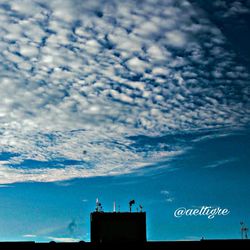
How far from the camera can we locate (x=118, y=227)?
174 ft

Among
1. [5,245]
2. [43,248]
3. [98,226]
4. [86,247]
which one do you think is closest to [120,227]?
[98,226]

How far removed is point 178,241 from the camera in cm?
4603

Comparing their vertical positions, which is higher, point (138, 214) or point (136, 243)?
point (138, 214)

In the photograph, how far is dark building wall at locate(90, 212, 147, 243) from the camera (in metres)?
52.3

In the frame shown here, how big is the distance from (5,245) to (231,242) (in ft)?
82.0

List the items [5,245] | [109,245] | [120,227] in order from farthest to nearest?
1. [120,227]
2. [109,245]
3. [5,245]

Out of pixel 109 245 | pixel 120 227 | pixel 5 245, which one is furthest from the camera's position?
pixel 120 227

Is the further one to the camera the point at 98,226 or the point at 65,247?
the point at 98,226

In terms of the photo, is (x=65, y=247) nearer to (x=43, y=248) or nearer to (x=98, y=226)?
(x=43, y=248)

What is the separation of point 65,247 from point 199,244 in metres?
14.9

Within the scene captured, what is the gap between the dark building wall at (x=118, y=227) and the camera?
5234 centimetres

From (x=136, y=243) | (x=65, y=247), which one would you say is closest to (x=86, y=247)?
(x=65, y=247)

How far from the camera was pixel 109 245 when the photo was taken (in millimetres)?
48562

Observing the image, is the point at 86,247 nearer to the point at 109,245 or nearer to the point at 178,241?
the point at 109,245
